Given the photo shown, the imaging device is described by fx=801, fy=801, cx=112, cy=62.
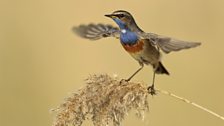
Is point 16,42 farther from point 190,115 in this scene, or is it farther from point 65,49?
point 190,115

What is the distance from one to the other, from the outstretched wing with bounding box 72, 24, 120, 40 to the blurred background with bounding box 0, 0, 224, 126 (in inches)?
58.6

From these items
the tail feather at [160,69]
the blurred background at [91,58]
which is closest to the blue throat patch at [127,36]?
the tail feather at [160,69]

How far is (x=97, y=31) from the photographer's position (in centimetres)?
475

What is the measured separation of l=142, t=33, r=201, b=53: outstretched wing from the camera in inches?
150

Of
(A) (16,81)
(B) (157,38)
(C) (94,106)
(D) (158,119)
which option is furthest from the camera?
(A) (16,81)

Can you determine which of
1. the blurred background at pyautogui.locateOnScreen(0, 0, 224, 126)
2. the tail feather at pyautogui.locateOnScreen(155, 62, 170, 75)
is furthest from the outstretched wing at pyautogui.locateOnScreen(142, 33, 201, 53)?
the blurred background at pyautogui.locateOnScreen(0, 0, 224, 126)

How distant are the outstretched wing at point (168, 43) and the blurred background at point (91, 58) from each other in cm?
189

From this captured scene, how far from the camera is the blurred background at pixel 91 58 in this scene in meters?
6.61

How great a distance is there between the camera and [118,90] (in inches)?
145

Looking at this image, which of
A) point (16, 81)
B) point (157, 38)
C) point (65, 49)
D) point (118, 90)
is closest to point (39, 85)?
point (16, 81)

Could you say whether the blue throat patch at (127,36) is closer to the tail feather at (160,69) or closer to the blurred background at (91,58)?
the tail feather at (160,69)

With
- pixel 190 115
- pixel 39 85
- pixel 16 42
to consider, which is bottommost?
pixel 190 115

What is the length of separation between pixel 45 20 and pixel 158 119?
2.05 m

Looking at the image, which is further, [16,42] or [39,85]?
[16,42]
